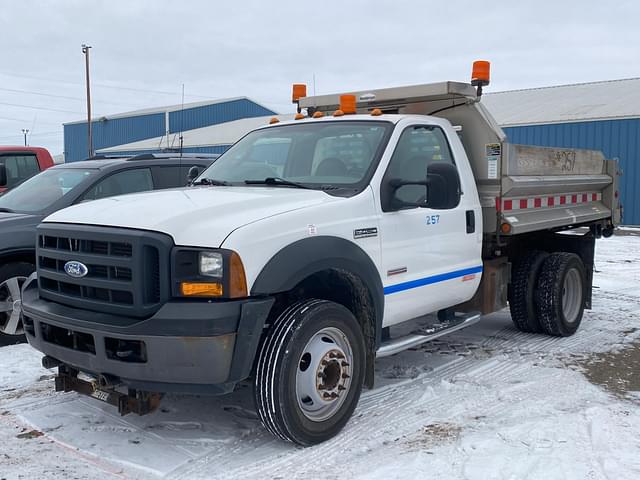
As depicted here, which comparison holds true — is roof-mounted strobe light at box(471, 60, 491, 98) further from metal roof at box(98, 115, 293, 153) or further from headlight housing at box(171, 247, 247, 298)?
metal roof at box(98, 115, 293, 153)

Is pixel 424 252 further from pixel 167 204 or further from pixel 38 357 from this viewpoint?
pixel 38 357

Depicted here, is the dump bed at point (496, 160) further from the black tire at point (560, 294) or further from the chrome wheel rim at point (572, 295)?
the chrome wheel rim at point (572, 295)

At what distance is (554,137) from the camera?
2089cm

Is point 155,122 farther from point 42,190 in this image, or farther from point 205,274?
point 205,274

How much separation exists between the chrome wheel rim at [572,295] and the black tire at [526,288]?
0.42 metres

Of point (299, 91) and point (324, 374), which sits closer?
point (324, 374)

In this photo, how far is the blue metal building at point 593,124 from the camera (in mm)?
19453

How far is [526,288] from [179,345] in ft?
14.0

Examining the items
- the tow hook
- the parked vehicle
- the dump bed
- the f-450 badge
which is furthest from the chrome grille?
the dump bed

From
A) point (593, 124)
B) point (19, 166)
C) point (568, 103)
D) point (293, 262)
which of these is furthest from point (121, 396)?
point (568, 103)

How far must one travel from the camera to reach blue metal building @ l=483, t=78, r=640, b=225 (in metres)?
19.5

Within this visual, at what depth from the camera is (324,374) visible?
4.09 m

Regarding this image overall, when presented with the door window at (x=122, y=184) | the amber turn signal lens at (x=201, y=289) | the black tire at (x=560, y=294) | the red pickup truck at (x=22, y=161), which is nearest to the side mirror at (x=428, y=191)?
the amber turn signal lens at (x=201, y=289)

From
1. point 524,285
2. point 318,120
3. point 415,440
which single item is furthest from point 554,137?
point 415,440
